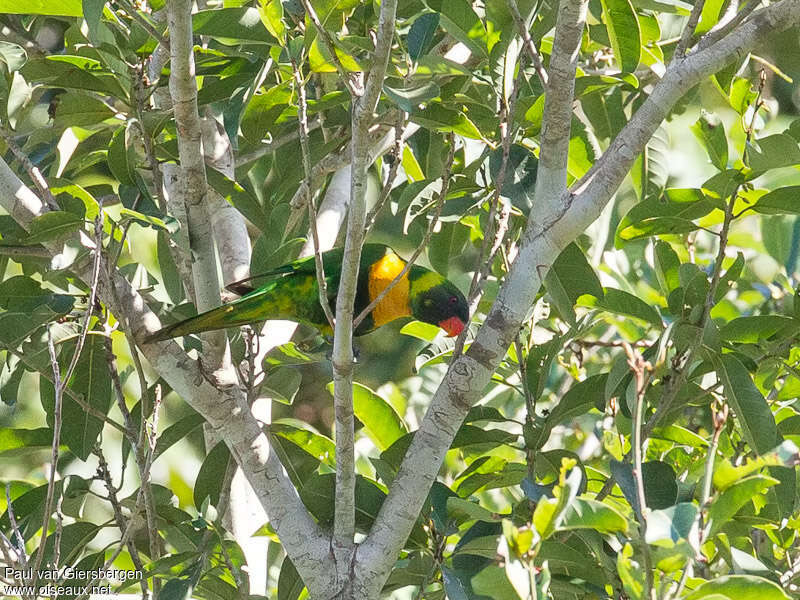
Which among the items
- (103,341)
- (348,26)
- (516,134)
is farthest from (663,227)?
(103,341)

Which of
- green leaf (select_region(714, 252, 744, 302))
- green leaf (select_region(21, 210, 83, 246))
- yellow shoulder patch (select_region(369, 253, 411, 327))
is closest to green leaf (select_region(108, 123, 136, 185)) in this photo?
green leaf (select_region(21, 210, 83, 246))

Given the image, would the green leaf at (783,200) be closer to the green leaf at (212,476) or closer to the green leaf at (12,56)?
the green leaf at (212,476)

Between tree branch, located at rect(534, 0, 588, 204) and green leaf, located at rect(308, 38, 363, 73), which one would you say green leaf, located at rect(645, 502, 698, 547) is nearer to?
tree branch, located at rect(534, 0, 588, 204)

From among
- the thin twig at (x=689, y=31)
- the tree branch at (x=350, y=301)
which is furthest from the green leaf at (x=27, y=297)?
the thin twig at (x=689, y=31)

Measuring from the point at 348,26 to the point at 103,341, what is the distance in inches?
42.6

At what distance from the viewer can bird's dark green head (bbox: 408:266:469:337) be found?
2.88 m

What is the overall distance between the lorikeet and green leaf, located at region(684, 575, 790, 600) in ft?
3.76

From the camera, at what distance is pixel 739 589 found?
1359mm

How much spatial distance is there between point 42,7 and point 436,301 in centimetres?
141

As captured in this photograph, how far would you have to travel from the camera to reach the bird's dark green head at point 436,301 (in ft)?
9.46

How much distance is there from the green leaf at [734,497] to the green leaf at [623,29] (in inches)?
42.5

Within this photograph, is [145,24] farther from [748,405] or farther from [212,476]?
[748,405]

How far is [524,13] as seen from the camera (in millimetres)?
2111

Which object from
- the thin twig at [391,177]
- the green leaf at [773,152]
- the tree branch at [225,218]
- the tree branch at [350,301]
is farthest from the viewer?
the tree branch at [225,218]
